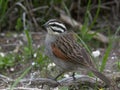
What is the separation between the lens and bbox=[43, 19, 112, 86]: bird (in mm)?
6531

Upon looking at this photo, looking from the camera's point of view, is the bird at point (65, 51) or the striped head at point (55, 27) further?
the striped head at point (55, 27)

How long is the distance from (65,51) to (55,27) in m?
0.41

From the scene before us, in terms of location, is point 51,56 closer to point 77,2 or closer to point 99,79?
point 99,79

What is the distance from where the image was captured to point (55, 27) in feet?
22.5

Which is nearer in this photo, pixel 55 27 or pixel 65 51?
pixel 65 51

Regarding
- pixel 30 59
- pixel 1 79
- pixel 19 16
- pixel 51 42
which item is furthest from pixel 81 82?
pixel 19 16

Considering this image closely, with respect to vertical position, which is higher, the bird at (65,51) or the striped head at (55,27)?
the striped head at (55,27)

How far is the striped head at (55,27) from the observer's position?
22.3 feet

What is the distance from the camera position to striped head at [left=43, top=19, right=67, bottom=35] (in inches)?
267

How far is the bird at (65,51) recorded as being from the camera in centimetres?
653

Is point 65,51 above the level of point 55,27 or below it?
below

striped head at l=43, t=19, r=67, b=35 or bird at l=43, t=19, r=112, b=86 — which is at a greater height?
striped head at l=43, t=19, r=67, b=35

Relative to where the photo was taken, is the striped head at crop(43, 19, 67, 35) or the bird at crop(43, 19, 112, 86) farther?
the striped head at crop(43, 19, 67, 35)

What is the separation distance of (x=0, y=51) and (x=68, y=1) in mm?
2091
